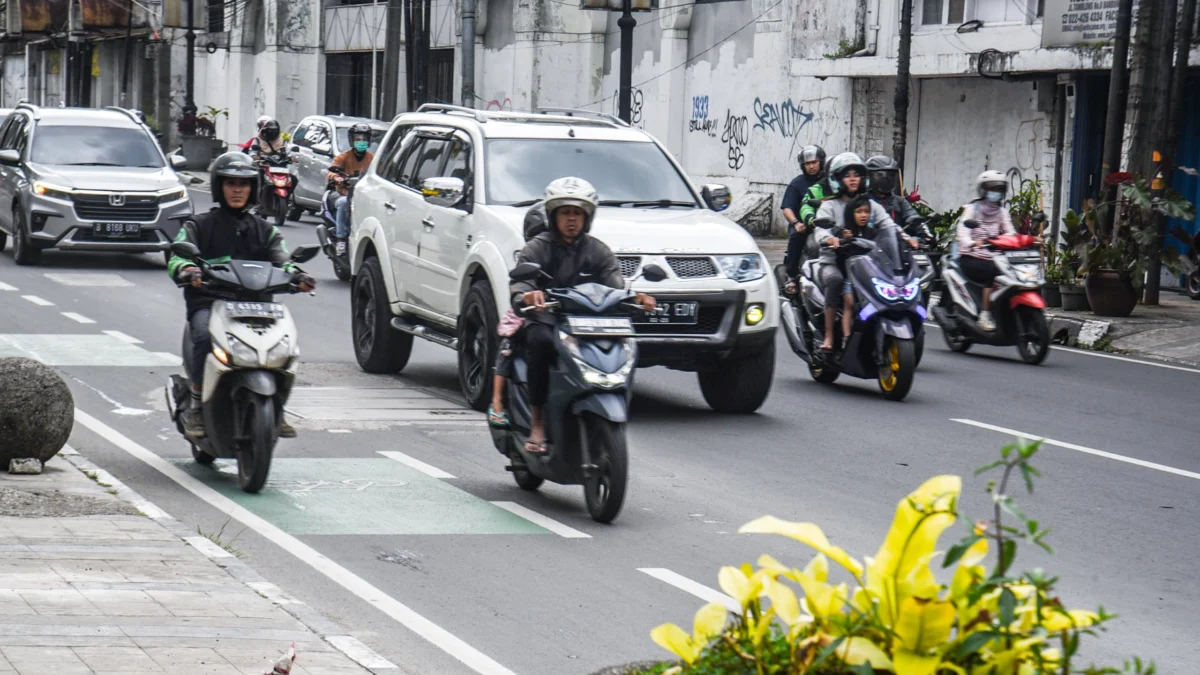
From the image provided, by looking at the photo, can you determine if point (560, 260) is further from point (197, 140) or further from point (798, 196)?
point (197, 140)

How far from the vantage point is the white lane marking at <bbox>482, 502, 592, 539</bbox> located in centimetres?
791

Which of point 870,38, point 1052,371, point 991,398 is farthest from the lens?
point 870,38

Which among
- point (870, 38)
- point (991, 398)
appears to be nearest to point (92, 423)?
point (991, 398)

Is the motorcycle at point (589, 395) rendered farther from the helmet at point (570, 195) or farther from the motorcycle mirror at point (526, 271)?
the helmet at point (570, 195)

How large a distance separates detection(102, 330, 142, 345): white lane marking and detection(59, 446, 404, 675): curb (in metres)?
6.05

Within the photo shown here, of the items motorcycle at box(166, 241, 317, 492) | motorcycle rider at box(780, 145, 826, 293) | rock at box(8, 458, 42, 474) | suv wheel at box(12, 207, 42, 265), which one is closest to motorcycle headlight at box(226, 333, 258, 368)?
motorcycle at box(166, 241, 317, 492)

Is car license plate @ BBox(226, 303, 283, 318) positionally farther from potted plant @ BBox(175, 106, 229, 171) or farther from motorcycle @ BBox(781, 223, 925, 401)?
potted plant @ BBox(175, 106, 229, 171)

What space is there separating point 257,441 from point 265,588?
218cm

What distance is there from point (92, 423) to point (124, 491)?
8.49 feet

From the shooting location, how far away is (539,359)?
8.46 meters

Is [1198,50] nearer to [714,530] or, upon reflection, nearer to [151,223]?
[151,223]

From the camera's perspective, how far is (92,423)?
10.7 m

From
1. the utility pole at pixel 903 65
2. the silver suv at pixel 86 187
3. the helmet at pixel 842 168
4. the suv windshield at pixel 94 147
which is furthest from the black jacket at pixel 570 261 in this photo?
the utility pole at pixel 903 65

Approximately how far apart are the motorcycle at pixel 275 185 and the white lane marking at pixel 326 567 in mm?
16940
